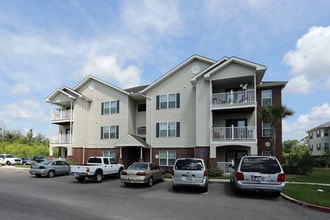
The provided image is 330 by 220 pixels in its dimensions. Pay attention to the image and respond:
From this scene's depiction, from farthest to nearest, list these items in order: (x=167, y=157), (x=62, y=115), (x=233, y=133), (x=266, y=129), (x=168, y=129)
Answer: (x=62, y=115), (x=168, y=129), (x=167, y=157), (x=266, y=129), (x=233, y=133)

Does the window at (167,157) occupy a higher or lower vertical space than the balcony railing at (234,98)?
lower

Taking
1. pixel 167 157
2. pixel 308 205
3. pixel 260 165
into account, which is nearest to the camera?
pixel 308 205

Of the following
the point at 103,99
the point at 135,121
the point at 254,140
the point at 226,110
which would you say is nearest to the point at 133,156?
the point at 135,121

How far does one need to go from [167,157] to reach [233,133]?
24.0ft

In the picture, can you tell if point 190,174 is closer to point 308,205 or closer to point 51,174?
point 308,205

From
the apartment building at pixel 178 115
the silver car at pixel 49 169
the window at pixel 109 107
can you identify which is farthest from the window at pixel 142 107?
the silver car at pixel 49 169

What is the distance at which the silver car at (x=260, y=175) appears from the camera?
11719mm

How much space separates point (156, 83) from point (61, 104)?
14.5 m

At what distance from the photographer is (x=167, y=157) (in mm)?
25891

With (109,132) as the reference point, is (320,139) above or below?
below

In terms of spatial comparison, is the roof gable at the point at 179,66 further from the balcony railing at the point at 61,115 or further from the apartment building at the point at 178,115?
the balcony railing at the point at 61,115

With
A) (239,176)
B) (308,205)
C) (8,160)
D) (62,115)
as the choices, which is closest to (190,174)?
(239,176)

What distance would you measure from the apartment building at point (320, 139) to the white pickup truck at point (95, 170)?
152 feet

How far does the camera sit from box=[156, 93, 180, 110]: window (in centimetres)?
2624
